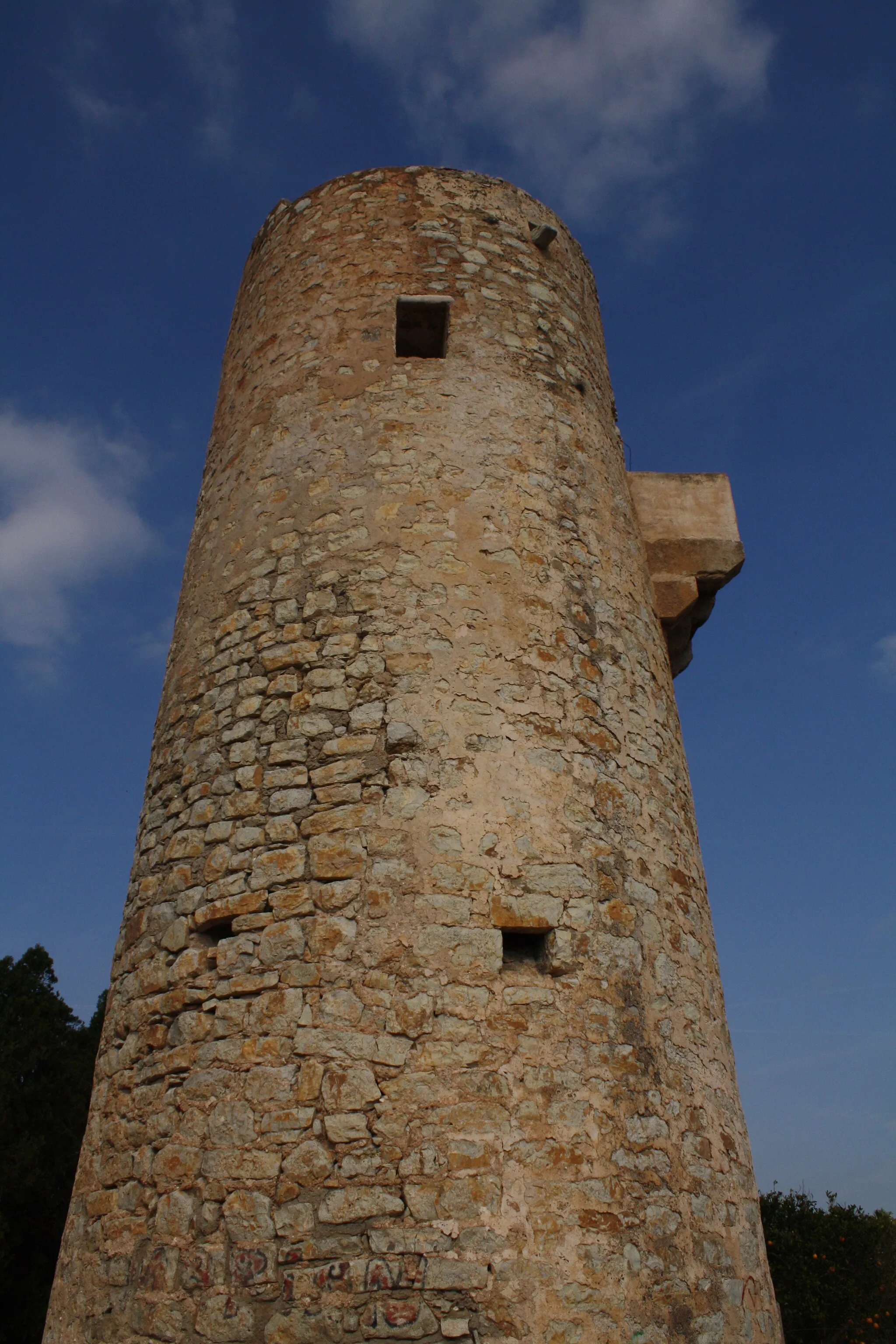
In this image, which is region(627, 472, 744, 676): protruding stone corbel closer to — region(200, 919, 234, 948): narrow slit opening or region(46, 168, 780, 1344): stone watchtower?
region(46, 168, 780, 1344): stone watchtower

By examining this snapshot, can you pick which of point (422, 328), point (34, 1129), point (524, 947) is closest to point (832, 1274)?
point (34, 1129)

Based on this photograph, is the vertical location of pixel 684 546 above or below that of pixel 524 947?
above

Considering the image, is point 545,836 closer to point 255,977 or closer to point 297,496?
point 255,977

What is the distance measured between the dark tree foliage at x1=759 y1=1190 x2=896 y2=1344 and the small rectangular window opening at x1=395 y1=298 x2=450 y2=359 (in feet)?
43.2

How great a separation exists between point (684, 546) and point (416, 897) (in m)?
3.35

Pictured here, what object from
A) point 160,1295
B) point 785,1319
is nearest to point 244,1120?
point 160,1295

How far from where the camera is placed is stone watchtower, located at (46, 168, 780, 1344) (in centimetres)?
348

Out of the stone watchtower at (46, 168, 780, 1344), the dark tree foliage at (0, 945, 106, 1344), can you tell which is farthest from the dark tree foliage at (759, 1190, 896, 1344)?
the stone watchtower at (46, 168, 780, 1344)

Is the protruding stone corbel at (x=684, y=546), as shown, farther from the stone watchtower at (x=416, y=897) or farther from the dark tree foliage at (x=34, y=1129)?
the dark tree foliage at (x=34, y=1129)

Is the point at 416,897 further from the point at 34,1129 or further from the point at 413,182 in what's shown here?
the point at 34,1129

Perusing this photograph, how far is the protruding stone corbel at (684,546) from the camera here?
6.14 meters

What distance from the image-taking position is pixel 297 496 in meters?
5.16

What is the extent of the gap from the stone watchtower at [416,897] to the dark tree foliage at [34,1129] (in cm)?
869

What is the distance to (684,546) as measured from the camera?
6.26 m
